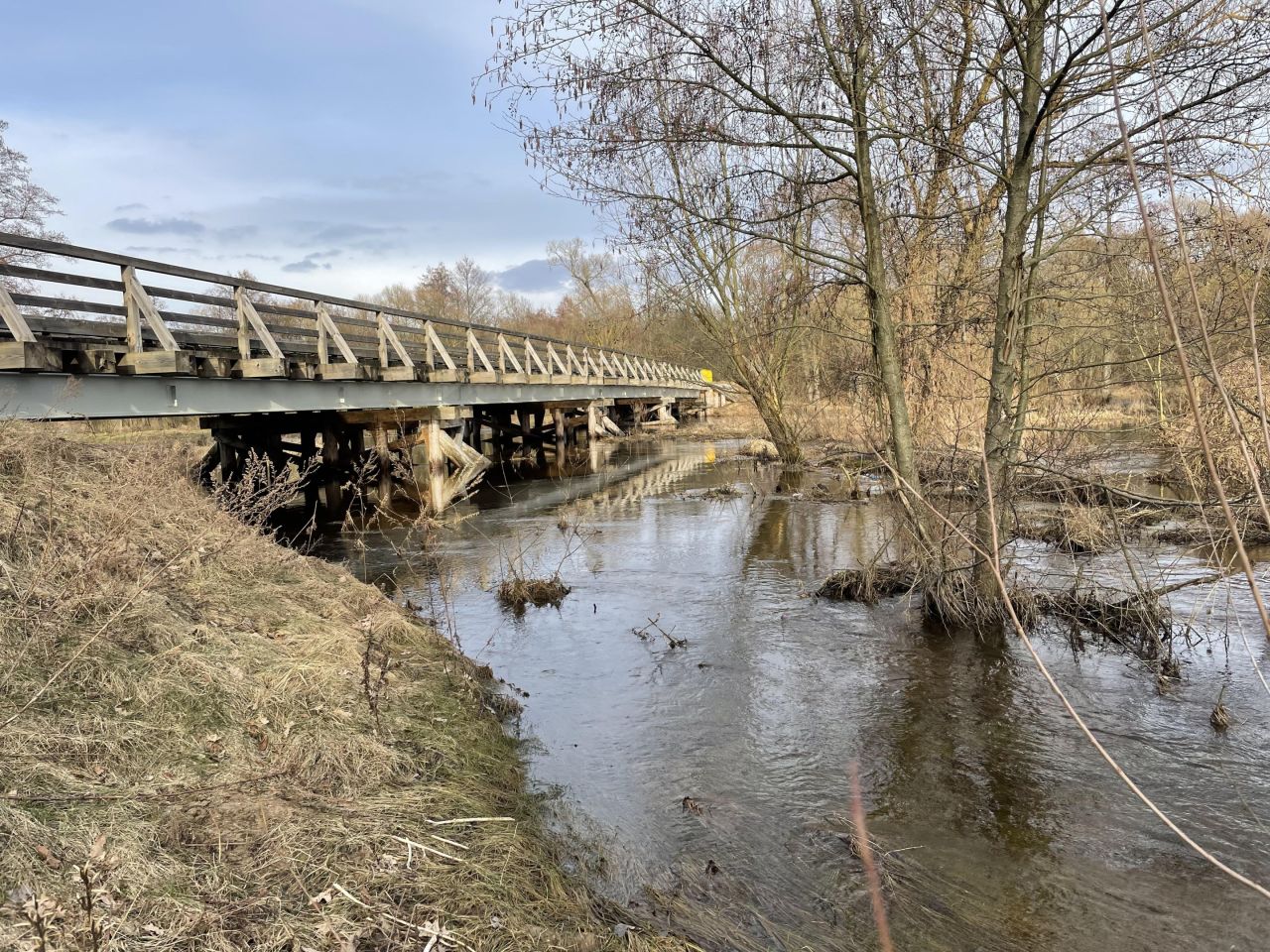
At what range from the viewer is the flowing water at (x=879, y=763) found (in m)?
3.47

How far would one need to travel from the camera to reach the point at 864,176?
24.3 feet

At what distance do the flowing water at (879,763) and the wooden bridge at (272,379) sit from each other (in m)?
3.26

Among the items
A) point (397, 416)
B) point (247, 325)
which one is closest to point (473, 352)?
point (397, 416)

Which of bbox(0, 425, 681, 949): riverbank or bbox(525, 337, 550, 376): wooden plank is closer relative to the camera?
bbox(0, 425, 681, 949): riverbank

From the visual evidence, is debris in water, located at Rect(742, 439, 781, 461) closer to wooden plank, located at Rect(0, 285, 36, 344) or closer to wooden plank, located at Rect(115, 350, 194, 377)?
wooden plank, located at Rect(115, 350, 194, 377)

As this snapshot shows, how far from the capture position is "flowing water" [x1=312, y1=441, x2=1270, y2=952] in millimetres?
3469

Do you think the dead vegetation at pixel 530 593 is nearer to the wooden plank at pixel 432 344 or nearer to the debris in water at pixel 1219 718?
the debris in water at pixel 1219 718

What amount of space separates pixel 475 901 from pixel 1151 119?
18.4 ft

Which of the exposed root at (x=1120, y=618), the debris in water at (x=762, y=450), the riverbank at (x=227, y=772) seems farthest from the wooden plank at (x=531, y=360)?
the exposed root at (x=1120, y=618)

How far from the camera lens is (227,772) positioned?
3.68 m

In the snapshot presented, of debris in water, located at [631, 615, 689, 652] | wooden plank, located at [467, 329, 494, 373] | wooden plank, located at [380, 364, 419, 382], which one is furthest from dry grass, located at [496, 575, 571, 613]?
wooden plank, located at [467, 329, 494, 373]

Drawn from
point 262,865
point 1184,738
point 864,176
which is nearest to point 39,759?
point 262,865

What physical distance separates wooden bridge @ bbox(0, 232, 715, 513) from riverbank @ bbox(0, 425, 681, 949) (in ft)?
7.26

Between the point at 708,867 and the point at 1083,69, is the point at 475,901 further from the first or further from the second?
the point at 1083,69
